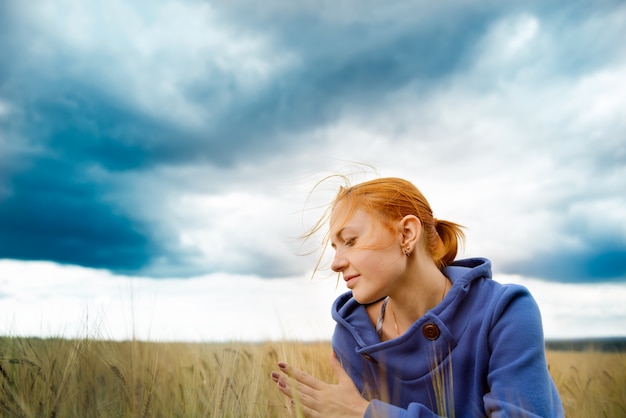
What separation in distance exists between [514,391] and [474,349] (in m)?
0.28

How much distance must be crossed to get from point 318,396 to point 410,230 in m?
0.78

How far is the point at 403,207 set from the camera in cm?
248

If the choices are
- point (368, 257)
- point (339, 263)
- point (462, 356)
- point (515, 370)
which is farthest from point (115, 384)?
point (515, 370)

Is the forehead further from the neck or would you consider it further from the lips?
the neck

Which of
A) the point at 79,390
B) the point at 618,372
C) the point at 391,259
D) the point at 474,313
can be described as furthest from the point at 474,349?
the point at 618,372

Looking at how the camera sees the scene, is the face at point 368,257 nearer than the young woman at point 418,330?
No

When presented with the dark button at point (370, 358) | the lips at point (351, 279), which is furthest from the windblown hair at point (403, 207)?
the dark button at point (370, 358)

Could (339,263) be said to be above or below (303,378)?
above

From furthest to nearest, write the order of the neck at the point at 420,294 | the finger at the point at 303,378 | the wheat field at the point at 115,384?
the neck at the point at 420,294 < the finger at the point at 303,378 < the wheat field at the point at 115,384

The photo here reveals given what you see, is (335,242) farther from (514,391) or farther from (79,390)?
(79,390)

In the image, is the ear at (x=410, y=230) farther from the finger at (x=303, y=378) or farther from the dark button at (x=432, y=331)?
the finger at (x=303, y=378)

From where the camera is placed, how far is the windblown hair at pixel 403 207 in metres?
2.45

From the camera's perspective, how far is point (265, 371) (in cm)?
321

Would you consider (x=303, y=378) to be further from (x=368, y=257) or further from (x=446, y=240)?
(x=446, y=240)
